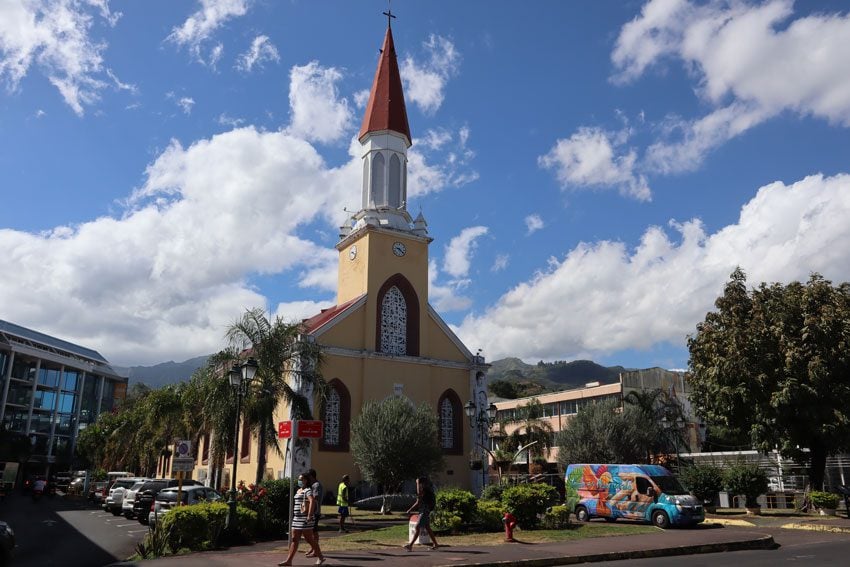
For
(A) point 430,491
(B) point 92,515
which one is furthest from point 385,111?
(A) point 430,491

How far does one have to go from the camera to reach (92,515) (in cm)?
3120

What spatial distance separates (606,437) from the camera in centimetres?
3547

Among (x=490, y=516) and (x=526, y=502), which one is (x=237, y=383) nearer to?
(x=490, y=516)

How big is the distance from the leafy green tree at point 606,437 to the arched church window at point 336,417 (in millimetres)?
12155

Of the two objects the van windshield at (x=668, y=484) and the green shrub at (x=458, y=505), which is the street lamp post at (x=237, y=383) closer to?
the green shrub at (x=458, y=505)

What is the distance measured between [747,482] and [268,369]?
20851 millimetres

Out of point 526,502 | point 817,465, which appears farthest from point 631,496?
point 817,465

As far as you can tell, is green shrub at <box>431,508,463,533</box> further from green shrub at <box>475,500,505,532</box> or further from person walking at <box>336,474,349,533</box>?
person walking at <box>336,474,349,533</box>

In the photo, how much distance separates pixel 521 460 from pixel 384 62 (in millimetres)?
33289

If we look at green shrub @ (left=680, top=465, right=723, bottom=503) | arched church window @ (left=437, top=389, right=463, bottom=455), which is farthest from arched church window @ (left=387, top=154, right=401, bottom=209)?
green shrub @ (left=680, top=465, right=723, bottom=503)

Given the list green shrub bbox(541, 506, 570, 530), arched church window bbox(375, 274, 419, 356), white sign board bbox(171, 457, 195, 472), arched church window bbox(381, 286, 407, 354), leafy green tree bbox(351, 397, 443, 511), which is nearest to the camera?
white sign board bbox(171, 457, 195, 472)

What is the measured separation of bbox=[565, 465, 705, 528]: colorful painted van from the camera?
21.6 metres

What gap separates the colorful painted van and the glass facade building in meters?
71.7


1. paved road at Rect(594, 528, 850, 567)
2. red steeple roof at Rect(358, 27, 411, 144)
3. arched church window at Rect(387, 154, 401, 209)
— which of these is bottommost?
paved road at Rect(594, 528, 850, 567)
